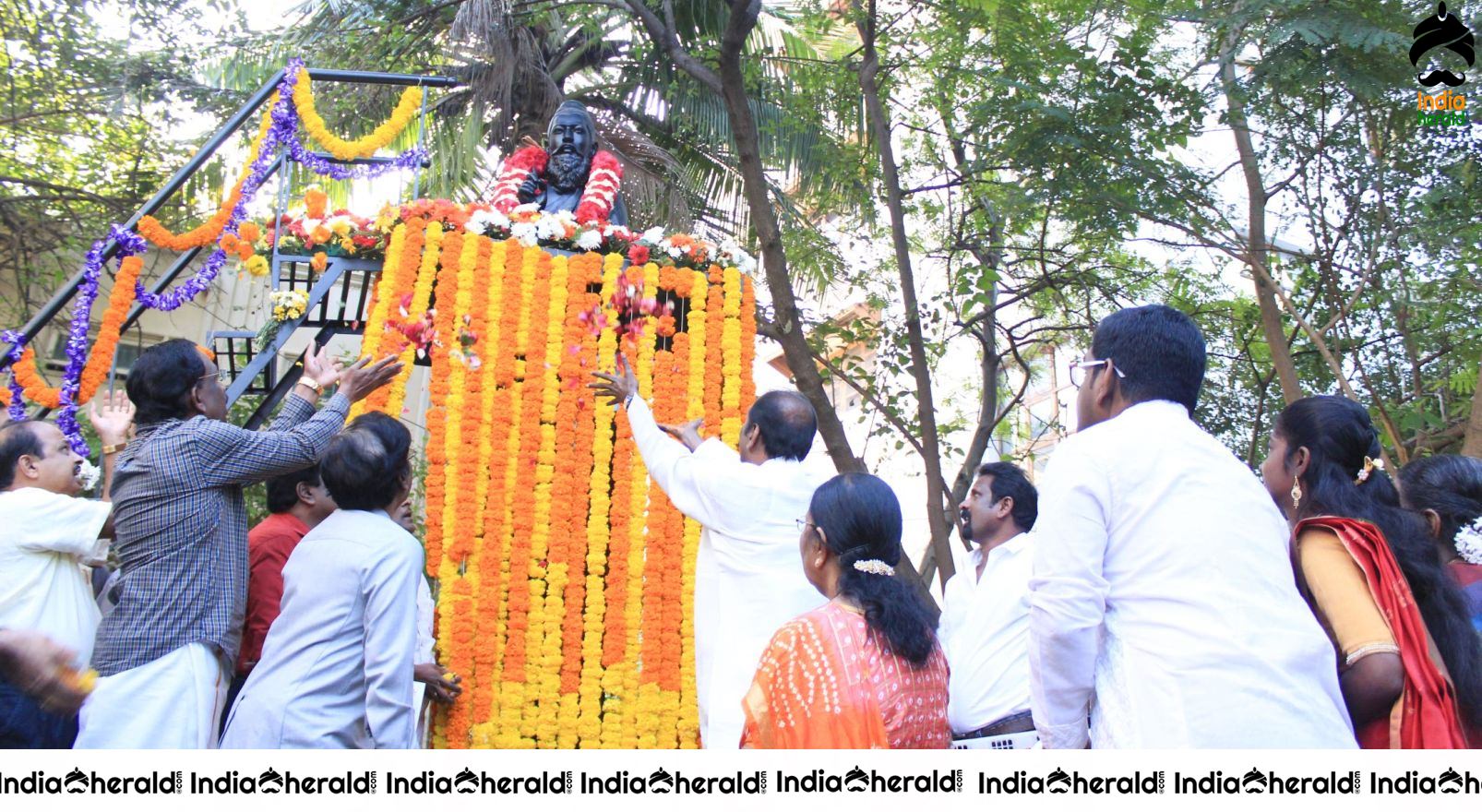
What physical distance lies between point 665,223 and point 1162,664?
8.80m

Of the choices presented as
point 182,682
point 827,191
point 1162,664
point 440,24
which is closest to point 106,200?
point 440,24

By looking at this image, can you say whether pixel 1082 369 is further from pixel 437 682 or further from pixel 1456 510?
pixel 437 682

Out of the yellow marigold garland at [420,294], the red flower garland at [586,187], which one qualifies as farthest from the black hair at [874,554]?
the red flower garland at [586,187]

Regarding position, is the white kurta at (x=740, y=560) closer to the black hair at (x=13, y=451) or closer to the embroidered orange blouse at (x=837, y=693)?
the embroidered orange blouse at (x=837, y=693)

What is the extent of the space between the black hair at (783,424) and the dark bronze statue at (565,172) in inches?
105

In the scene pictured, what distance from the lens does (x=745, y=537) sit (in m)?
4.14

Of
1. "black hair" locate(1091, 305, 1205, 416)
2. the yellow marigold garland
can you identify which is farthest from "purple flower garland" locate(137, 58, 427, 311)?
"black hair" locate(1091, 305, 1205, 416)

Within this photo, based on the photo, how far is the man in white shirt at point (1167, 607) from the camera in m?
2.20

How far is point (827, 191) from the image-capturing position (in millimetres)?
10969

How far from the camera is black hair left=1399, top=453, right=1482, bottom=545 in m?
3.23

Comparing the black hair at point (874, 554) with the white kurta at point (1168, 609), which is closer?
the white kurta at point (1168, 609)

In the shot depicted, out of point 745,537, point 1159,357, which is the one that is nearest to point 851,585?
point 1159,357

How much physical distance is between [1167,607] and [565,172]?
16.7ft
